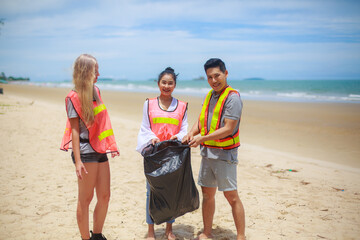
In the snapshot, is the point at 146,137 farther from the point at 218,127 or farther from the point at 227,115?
the point at 227,115

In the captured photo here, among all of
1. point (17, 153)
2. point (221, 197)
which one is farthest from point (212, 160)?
point (17, 153)

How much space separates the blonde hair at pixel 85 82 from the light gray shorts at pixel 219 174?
125 cm

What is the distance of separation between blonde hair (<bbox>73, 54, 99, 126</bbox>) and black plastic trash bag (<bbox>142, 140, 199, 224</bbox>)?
0.72m

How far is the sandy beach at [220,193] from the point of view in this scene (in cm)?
336

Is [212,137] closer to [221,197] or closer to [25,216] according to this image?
[221,197]

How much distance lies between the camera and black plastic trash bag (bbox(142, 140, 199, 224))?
9.07 ft

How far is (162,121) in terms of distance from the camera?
2998mm

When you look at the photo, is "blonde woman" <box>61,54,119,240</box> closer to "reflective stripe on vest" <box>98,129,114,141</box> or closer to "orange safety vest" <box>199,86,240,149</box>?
"reflective stripe on vest" <box>98,129,114,141</box>

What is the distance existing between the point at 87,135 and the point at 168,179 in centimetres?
86

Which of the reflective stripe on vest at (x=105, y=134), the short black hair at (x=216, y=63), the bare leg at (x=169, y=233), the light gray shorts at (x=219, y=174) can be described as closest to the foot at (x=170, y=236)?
the bare leg at (x=169, y=233)

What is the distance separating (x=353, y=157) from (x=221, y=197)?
4.24m

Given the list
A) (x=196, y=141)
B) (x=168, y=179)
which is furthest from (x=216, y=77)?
(x=168, y=179)

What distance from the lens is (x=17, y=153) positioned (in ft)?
20.4

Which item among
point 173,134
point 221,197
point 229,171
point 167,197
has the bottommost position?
point 221,197
